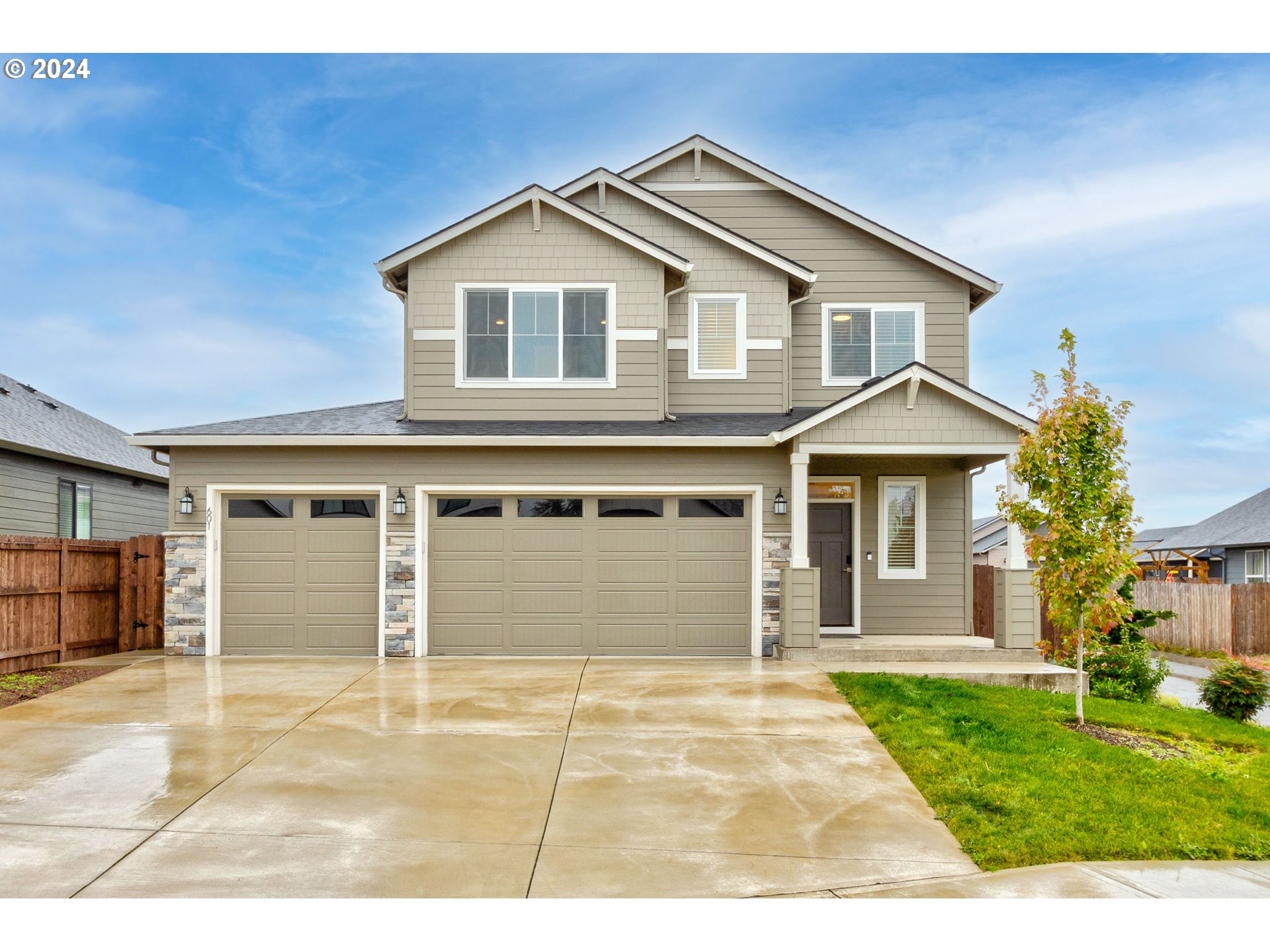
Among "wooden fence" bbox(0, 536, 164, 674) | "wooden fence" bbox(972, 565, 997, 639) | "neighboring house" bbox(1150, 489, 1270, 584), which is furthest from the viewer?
"neighboring house" bbox(1150, 489, 1270, 584)

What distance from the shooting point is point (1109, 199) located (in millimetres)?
16969

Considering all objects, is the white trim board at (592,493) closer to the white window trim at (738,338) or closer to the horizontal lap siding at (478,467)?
the horizontal lap siding at (478,467)

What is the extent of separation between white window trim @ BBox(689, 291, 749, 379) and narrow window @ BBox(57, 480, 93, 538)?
11.9 m

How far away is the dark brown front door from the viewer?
12.6 meters

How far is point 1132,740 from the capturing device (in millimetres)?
7227

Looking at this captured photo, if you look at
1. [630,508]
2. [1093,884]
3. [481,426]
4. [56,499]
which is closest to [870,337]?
[630,508]

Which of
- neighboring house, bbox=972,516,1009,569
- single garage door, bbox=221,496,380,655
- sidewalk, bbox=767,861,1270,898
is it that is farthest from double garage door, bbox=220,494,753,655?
neighboring house, bbox=972,516,1009,569

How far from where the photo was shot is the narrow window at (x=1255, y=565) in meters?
23.8

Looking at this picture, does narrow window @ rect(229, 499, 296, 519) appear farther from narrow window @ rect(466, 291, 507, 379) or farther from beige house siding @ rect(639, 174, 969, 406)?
beige house siding @ rect(639, 174, 969, 406)

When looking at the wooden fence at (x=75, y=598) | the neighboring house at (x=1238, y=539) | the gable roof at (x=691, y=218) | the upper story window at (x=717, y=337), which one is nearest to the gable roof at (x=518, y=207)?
the upper story window at (x=717, y=337)

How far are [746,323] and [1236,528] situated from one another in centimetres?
2144

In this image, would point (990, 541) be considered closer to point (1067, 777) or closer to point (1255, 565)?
point (1255, 565)

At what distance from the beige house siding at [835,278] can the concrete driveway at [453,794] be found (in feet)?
20.1

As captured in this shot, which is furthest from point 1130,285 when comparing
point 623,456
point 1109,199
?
point 623,456
